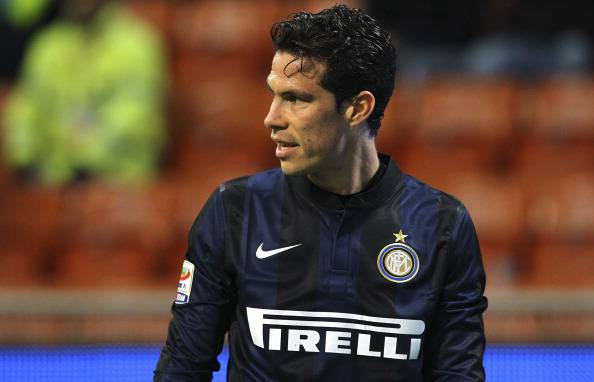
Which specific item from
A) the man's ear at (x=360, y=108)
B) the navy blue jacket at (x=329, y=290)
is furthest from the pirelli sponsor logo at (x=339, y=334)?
the man's ear at (x=360, y=108)

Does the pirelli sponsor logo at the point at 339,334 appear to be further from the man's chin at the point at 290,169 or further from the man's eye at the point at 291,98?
the man's eye at the point at 291,98

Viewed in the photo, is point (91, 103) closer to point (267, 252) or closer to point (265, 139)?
point (265, 139)

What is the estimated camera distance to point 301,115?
1812 mm

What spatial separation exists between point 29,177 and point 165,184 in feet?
2.32

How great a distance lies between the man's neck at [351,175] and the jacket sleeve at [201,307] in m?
0.19

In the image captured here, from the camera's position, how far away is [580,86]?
533 cm

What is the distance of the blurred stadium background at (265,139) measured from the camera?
4.99m

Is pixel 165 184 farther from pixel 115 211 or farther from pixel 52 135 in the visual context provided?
pixel 52 135

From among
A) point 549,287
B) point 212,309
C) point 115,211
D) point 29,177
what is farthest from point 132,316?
point 212,309

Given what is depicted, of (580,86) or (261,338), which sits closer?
(261,338)

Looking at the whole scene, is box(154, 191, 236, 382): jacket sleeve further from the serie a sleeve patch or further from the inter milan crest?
the inter milan crest

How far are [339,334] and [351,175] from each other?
0.29 metres

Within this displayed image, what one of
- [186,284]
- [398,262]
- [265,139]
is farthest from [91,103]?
[398,262]

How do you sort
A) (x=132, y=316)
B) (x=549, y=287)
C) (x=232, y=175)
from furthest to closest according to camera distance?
(x=232, y=175)
(x=549, y=287)
(x=132, y=316)
